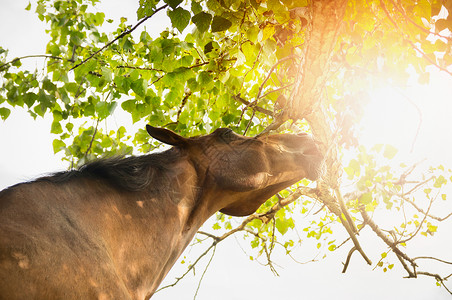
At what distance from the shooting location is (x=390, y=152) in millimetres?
4316

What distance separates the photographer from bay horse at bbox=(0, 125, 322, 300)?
1232mm

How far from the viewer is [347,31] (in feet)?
8.03

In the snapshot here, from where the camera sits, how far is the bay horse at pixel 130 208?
1232 mm

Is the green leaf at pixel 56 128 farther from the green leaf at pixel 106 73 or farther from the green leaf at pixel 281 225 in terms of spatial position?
the green leaf at pixel 281 225

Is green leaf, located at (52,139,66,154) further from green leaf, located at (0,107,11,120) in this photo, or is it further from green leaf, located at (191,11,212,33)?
green leaf, located at (191,11,212,33)

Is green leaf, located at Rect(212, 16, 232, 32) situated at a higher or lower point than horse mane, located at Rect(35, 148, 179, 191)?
higher

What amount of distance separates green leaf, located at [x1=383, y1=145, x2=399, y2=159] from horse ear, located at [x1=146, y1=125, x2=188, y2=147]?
329 cm

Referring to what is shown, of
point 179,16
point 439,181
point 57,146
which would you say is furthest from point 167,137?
point 439,181

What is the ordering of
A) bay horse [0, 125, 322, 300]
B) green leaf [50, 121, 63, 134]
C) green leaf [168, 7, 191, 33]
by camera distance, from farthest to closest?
green leaf [50, 121, 63, 134]
green leaf [168, 7, 191, 33]
bay horse [0, 125, 322, 300]

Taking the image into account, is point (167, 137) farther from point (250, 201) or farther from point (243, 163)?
point (250, 201)

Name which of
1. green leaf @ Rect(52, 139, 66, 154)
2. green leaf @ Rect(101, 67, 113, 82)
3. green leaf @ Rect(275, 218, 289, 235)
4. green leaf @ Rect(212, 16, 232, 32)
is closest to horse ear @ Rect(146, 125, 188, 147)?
green leaf @ Rect(212, 16, 232, 32)

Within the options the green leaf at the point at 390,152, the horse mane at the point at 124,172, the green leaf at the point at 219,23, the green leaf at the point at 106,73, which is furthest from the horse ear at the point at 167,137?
the green leaf at the point at 390,152

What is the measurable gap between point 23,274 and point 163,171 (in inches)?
40.0

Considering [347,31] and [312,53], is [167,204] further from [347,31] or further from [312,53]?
[347,31]
